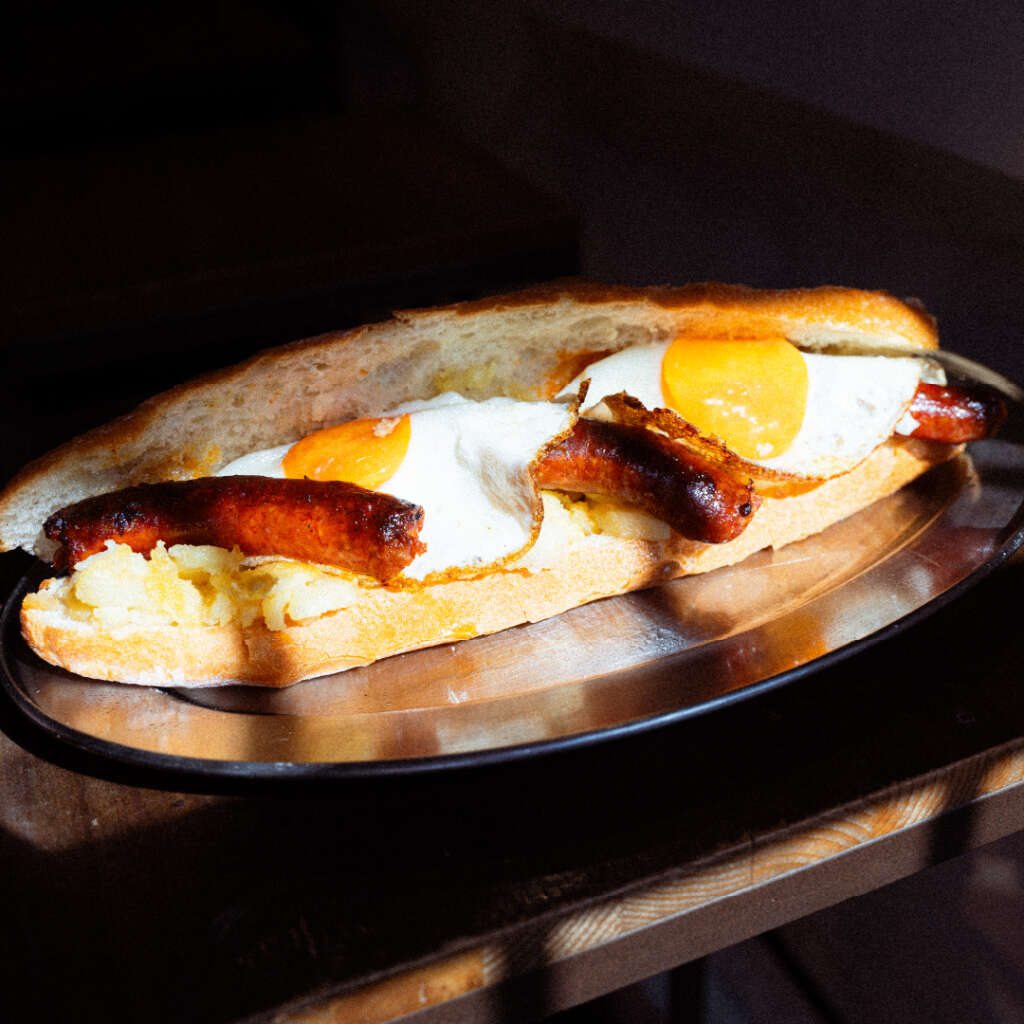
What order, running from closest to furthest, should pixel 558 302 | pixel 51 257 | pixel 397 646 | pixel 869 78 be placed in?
pixel 397 646 → pixel 558 302 → pixel 869 78 → pixel 51 257

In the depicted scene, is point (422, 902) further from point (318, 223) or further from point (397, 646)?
point (318, 223)

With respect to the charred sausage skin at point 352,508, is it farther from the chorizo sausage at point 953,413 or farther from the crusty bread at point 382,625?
the chorizo sausage at point 953,413

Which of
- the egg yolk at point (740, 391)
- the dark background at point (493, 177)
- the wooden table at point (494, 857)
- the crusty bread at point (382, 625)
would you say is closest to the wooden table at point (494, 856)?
the wooden table at point (494, 857)

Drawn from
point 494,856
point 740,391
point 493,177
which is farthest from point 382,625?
point 493,177

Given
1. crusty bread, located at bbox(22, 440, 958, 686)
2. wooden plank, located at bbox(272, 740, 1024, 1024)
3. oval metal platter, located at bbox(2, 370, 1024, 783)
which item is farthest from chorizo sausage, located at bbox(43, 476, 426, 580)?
wooden plank, located at bbox(272, 740, 1024, 1024)

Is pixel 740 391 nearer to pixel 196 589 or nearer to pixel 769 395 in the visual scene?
pixel 769 395

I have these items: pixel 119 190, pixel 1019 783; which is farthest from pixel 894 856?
pixel 119 190
